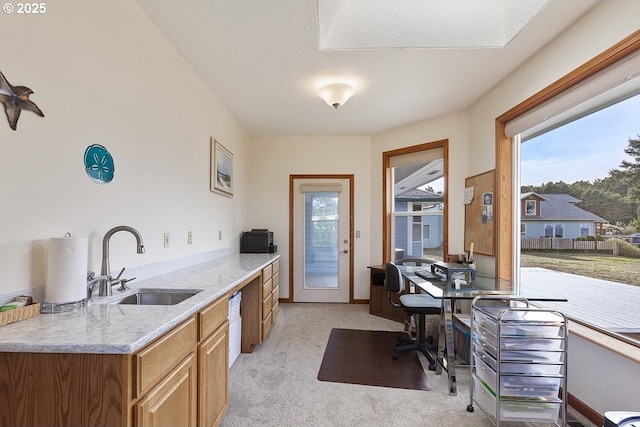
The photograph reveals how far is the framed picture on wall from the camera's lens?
314cm

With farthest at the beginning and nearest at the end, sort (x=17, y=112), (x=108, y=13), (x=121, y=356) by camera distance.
Answer: (x=108, y=13)
(x=17, y=112)
(x=121, y=356)

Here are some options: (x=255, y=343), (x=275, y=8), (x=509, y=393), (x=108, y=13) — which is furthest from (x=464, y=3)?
(x=255, y=343)

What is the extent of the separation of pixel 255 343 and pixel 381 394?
1.28m

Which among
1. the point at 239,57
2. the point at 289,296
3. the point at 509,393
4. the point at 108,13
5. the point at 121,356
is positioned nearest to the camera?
the point at 121,356

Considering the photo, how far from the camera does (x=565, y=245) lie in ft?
7.56

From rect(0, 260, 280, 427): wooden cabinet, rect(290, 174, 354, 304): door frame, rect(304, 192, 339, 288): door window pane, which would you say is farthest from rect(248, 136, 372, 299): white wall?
rect(0, 260, 280, 427): wooden cabinet

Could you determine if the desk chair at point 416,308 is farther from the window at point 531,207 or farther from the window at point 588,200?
the window at point 531,207

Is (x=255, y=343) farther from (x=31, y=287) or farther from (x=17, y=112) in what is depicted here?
(x=17, y=112)

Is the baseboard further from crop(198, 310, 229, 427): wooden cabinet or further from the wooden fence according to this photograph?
crop(198, 310, 229, 427): wooden cabinet

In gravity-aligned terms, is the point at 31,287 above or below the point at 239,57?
below

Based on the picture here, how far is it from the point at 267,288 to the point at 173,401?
1.97 m

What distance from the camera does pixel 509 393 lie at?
70.8 inches

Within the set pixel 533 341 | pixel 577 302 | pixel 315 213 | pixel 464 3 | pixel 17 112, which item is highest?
pixel 464 3

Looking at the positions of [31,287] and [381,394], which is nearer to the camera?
[31,287]
